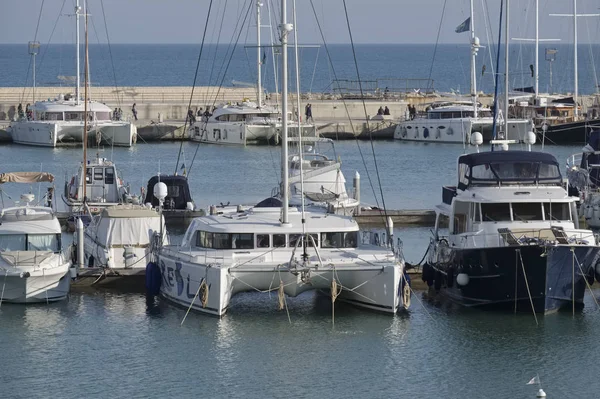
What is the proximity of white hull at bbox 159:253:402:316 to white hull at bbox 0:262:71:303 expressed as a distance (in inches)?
110

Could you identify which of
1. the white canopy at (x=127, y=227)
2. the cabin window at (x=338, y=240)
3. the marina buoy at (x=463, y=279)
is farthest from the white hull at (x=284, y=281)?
the white canopy at (x=127, y=227)

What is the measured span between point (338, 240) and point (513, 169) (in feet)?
14.8

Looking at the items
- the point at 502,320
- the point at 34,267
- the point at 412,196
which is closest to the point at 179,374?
the point at 34,267

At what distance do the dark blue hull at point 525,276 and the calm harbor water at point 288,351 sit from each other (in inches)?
13.4

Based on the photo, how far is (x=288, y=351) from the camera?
29.6m

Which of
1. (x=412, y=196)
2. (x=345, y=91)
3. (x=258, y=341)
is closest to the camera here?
(x=258, y=341)

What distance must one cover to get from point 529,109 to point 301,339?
5126cm

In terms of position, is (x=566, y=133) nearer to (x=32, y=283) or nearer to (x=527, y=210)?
(x=527, y=210)

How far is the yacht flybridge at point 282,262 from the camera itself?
30.9 meters

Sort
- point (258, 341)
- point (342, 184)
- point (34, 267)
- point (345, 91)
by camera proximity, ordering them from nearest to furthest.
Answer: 1. point (258, 341)
2. point (34, 267)
3. point (342, 184)
4. point (345, 91)

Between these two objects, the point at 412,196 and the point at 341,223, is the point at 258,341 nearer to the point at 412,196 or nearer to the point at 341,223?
the point at 341,223

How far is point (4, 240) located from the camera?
33000mm

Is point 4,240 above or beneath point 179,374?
above

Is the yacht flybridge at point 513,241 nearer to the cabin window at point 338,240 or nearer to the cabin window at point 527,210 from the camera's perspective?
the cabin window at point 527,210
